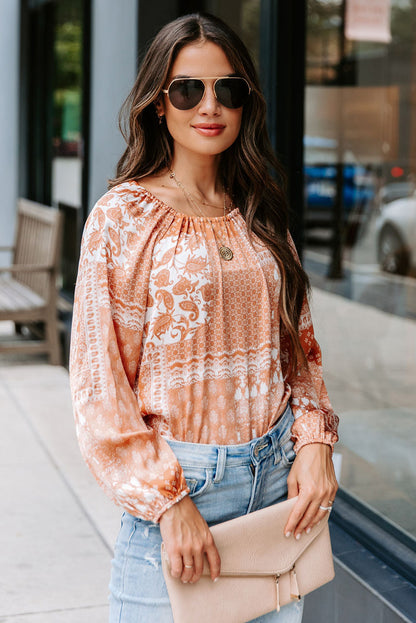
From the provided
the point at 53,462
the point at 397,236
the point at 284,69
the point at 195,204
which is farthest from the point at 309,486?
the point at 397,236

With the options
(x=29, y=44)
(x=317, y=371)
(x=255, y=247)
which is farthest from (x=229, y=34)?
(x=29, y=44)

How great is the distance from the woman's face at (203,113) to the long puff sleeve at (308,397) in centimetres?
33

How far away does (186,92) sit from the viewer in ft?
6.35

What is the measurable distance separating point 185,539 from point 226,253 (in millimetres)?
601

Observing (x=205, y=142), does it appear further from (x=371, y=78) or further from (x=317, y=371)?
(x=371, y=78)

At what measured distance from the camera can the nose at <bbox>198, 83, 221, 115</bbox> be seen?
6.37 feet

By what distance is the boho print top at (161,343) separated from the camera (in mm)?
1804

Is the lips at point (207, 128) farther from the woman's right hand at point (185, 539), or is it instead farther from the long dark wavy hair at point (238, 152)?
the woman's right hand at point (185, 539)

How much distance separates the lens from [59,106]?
8719 millimetres

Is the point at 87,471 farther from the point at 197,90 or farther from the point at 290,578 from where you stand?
the point at 197,90

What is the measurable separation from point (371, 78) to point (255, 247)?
4.04 m

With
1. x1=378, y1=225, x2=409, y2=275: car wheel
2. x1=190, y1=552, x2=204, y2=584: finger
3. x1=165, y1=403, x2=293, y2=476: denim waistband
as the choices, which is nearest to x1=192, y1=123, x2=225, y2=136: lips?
x1=165, y1=403, x2=293, y2=476: denim waistband

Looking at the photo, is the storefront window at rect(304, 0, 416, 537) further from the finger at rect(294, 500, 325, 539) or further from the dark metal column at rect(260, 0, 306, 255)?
the finger at rect(294, 500, 325, 539)

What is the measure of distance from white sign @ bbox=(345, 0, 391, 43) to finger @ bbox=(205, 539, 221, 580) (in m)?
3.98
